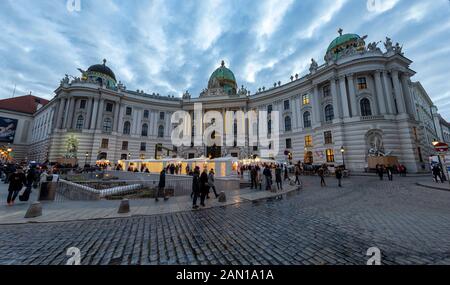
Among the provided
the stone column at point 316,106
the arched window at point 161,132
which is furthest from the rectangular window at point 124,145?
the stone column at point 316,106

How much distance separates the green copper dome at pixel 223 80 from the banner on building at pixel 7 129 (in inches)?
2282

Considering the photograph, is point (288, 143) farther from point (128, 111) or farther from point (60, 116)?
point (60, 116)

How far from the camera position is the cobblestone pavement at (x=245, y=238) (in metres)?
3.37

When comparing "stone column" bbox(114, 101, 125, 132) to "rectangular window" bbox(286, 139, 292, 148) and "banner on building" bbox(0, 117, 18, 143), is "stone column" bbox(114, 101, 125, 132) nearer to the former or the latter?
"banner on building" bbox(0, 117, 18, 143)

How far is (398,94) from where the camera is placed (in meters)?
25.9

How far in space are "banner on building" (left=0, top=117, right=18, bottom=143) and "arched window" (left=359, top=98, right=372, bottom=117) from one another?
85024 mm

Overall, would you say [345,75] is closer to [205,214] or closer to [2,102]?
[205,214]

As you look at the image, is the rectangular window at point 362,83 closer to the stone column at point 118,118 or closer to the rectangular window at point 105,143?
the stone column at point 118,118

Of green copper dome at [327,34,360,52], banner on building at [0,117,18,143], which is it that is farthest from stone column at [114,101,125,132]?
green copper dome at [327,34,360,52]

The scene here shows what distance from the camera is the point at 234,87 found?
53219 millimetres

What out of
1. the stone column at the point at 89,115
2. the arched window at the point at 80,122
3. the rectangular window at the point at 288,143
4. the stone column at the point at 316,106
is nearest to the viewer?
the stone column at the point at 316,106

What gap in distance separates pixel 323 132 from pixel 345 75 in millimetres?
9773

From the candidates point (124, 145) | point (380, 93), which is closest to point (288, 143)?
point (380, 93)
